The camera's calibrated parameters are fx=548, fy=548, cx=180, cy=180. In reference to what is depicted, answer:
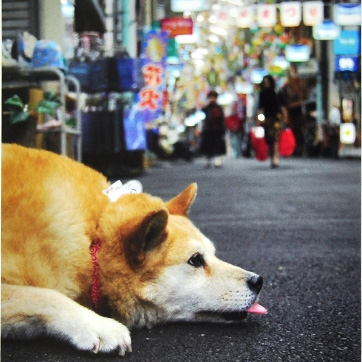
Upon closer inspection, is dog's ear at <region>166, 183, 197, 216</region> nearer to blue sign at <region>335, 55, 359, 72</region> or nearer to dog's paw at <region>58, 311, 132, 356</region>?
dog's paw at <region>58, 311, 132, 356</region>

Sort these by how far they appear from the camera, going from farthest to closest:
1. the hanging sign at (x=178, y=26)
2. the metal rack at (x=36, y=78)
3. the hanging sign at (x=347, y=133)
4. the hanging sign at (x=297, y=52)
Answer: the hanging sign at (x=297, y=52)
the hanging sign at (x=347, y=133)
the hanging sign at (x=178, y=26)
the metal rack at (x=36, y=78)

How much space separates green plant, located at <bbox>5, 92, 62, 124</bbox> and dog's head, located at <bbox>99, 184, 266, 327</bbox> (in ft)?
9.21

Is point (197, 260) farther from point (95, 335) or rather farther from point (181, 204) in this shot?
point (95, 335)

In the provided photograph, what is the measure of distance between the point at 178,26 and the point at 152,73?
5.78 metres

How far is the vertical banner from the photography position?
12836 mm

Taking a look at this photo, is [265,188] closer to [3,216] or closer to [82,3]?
[82,3]

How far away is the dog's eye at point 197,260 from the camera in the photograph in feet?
6.15

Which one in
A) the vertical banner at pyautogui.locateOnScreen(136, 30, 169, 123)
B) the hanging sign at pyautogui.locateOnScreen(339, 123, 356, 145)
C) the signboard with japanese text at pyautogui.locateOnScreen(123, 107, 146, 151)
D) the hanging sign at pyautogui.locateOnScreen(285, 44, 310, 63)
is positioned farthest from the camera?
the hanging sign at pyautogui.locateOnScreen(285, 44, 310, 63)

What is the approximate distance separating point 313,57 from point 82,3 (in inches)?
909

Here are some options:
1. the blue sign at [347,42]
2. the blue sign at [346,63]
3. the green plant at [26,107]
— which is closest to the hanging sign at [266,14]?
the blue sign at [347,42]

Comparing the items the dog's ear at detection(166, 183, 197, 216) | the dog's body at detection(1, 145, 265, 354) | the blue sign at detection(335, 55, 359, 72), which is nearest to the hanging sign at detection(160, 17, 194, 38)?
the blue sign at detection(335, 55, 359, 72)

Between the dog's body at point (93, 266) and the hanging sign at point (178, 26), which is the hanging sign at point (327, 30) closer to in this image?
the hanging sign at point (178, 26)

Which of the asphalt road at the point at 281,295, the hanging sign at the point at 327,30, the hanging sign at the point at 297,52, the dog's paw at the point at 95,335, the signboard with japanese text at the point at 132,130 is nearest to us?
the dog's paw at the point at 95,335

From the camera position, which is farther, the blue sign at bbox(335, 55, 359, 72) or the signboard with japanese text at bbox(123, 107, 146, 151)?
the blue sign at bbox(335, 55, 359, 72)
